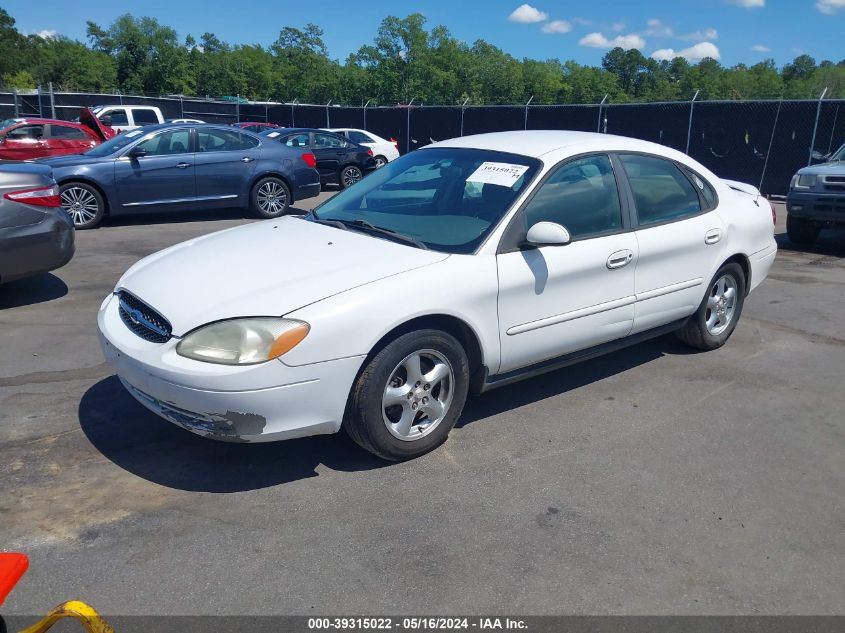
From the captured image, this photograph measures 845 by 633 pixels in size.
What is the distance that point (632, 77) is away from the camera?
110 metres

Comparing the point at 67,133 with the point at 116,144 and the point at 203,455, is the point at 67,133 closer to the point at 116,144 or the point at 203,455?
the point at 116,144

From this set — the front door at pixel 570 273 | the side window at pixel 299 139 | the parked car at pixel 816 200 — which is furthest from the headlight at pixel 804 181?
the side window at pixel 299 139

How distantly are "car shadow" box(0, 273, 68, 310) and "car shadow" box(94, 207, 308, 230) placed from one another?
158 inches

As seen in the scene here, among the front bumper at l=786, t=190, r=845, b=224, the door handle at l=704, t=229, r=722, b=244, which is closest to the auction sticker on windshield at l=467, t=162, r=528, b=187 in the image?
the door handle at l=704, t=229, r=722, b=244

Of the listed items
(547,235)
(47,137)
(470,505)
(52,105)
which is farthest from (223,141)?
(52,105)

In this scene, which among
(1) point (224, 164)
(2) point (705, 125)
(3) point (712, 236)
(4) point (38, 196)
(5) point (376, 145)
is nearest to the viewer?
(3) point (712, 236)

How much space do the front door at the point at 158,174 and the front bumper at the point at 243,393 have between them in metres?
8.12

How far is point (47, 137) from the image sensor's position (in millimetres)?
17062

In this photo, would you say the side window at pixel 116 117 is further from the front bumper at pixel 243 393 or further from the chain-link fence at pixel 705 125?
the front bumper at pixel 243 393

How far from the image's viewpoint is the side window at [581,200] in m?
4.38

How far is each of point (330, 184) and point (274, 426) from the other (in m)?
14.4

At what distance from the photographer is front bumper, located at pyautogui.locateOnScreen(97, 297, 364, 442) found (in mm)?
3346

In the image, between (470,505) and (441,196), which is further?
(441,196)

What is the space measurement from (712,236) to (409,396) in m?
2.78
